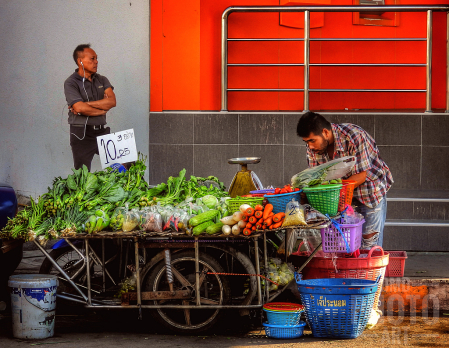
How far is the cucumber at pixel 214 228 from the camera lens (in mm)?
4930

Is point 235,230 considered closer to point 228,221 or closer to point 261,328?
point 228,221

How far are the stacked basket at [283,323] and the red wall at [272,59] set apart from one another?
516 centimetres

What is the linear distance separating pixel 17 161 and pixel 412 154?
6.12 m

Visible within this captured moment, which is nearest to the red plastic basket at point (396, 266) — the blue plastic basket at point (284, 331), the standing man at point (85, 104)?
the blue plastic basket at point (284, 331)

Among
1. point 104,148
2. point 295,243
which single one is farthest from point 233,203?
point 104,148

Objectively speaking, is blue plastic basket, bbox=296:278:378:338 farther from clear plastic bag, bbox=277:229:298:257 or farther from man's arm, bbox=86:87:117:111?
man's arm, bbox=86:87:117:111

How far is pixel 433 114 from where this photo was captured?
29.2 feet

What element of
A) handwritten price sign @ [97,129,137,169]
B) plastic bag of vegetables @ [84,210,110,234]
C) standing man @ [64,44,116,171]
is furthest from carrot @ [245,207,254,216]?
standing man @ [64,44,116,171]

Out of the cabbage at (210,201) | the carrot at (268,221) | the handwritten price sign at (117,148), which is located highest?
the handwritten price sign at (117,148)

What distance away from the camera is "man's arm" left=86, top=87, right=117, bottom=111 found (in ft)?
27.4

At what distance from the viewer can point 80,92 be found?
842 cm

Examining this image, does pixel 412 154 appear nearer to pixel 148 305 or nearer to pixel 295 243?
pixel 295 243

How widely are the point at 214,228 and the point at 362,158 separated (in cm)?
152

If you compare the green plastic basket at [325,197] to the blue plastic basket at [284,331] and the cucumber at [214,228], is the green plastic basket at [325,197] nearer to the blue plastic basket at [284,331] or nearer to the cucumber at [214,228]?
the cucumber at [214,228]
